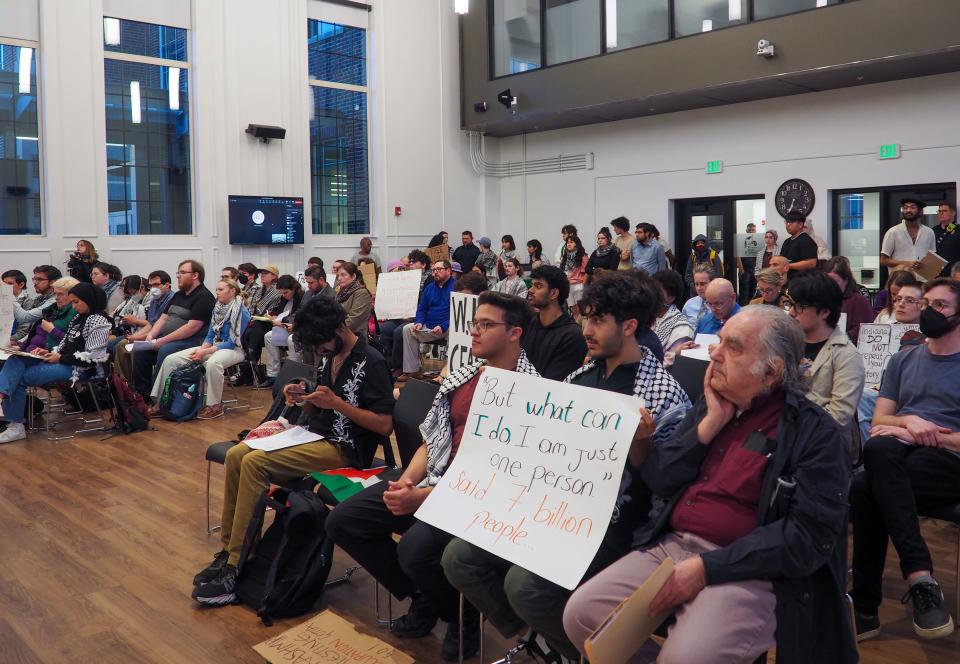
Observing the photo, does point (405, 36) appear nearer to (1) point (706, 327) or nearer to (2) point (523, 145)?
(2) point (523, 145)

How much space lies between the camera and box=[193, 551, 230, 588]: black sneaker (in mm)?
3613

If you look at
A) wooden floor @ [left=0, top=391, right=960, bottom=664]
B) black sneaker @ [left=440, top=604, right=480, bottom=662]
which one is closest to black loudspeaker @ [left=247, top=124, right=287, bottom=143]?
wooden floor @ [left=0, top=391, right=960, bottom=664]

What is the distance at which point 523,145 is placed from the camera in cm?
1644

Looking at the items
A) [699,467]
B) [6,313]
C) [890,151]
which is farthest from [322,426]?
[890,151]

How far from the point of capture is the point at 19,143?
1191cm

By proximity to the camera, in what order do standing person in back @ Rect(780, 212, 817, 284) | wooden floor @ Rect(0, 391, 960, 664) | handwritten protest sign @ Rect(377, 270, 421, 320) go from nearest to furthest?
wooden floor @ Rect(0, 391, 960, 664) < handwritten protest sign @ Rect(377, 270, 421, 320) < standing person in back @ Rect(780, 212, 817, 284)

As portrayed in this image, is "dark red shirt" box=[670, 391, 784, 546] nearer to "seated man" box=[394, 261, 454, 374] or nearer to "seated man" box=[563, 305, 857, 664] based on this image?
"seated man" box=[563, 305, 857, 664]

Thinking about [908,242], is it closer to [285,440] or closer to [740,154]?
[740,154]

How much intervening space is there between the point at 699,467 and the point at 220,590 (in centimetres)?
225

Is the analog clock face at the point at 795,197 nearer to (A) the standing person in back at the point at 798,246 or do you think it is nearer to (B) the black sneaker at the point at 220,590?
(A) the standing person in back at the point at 798,246

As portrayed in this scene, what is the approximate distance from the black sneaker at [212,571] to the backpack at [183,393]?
163 inches

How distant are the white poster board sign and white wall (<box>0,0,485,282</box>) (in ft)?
15.6

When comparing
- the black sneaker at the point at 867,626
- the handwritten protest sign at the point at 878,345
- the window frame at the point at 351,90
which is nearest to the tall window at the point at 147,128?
the window frame at the point at 351,90

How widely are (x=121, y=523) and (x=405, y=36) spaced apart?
12.7 metres
